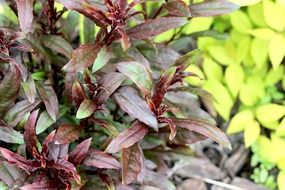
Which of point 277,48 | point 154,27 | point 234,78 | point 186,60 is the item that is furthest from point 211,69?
point 154,27

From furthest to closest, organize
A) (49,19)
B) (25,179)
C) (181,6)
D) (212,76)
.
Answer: (212,76), (49,19), (181,6), (25,179)

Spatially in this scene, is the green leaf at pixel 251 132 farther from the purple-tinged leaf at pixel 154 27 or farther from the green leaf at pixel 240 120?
the purple-tinged leaf at pixel 154 27

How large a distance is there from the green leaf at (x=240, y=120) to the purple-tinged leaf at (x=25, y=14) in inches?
43.3

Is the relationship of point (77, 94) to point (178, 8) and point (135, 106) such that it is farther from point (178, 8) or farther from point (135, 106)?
point (178, 8)

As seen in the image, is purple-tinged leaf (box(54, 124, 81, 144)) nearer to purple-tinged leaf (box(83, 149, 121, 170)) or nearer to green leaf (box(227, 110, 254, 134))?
purple-tinged leaf (box(83, 149, 121, 170))

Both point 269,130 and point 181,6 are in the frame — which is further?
point 269,130

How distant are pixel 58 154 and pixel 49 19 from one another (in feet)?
1.60

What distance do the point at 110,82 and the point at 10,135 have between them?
0.32 metres

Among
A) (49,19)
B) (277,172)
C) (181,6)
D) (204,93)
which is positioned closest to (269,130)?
(277,172)

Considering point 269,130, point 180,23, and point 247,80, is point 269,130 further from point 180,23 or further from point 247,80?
point 180,23

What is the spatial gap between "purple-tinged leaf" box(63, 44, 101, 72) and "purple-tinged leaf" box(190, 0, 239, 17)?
409 mm

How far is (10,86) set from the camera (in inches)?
64.9

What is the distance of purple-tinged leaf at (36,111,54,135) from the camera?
5.61 ft

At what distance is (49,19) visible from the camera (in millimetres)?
1871
